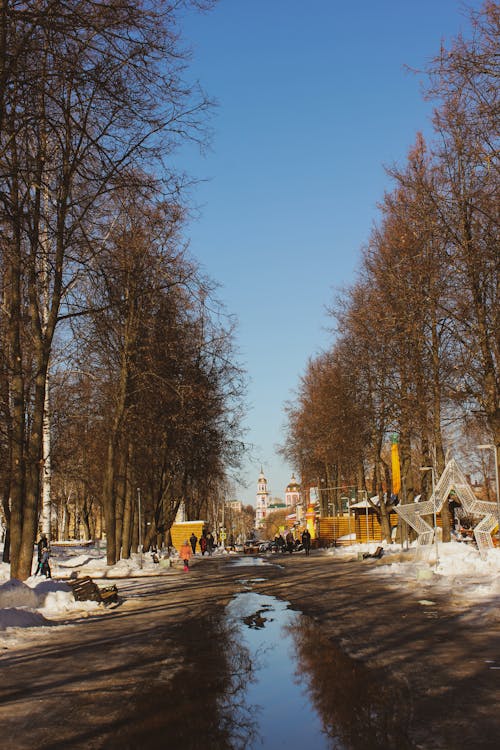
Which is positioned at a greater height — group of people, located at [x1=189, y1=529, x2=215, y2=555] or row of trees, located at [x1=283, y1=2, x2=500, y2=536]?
row of trees, located at [x1=283, y1=2, x2=500, y2=536]

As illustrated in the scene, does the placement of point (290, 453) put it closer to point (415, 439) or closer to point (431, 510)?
point (415, 439)

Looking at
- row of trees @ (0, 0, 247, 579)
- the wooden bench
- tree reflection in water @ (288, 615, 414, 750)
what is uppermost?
row of trees @ (0, 0, 247, 579)

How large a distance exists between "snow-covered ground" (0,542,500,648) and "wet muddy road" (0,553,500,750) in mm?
693

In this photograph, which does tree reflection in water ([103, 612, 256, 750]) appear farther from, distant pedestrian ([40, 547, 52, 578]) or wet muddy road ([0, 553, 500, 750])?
distant pedestrian ([40, 547, 52, 578])

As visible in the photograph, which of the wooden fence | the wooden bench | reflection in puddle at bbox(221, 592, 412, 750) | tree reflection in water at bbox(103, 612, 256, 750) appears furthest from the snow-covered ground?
the wooden fence

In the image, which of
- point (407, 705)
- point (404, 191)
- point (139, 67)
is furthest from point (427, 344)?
point (407, 705)

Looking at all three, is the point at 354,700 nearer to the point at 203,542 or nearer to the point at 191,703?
the point at 191,703

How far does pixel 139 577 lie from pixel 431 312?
14418 millimetres

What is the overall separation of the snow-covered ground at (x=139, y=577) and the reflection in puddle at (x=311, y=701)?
464cm

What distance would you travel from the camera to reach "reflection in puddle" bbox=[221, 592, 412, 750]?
705 centimetres

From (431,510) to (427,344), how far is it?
24.4 feet

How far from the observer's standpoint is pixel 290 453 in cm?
7000

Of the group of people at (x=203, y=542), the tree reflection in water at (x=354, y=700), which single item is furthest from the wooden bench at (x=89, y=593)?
the group of people at (x=203, y=542)

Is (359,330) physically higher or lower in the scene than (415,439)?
higher
